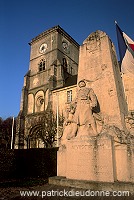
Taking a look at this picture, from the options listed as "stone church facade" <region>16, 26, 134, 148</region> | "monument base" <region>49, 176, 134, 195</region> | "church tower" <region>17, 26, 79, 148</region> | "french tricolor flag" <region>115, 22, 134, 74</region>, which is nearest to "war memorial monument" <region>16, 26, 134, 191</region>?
"monument base" <region>49, 176, 134, 195</region>

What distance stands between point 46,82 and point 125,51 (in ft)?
88.0

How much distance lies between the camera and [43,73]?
118ft

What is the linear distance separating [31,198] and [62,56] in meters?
36.5

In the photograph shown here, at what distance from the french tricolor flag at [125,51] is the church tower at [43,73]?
813 inches

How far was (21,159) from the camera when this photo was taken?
14883mm

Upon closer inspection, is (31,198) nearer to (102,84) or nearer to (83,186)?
(83,186)

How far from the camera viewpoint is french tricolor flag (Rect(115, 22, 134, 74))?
26.5 ft

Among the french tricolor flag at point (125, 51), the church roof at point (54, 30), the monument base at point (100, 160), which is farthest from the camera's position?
the church roof at point (54, 30)

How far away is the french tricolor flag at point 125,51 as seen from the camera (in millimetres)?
8078

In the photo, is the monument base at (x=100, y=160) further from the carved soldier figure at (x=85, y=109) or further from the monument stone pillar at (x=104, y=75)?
the monument stone pillar at (x=104, y=75)

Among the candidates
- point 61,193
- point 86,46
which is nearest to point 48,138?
point 86,46

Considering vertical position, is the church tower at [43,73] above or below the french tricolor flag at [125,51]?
above

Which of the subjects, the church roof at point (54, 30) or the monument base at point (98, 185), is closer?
the monument base at point (98, 185)

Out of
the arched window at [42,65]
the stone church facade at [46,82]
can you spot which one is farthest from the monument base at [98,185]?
the arched window at [42,65]
